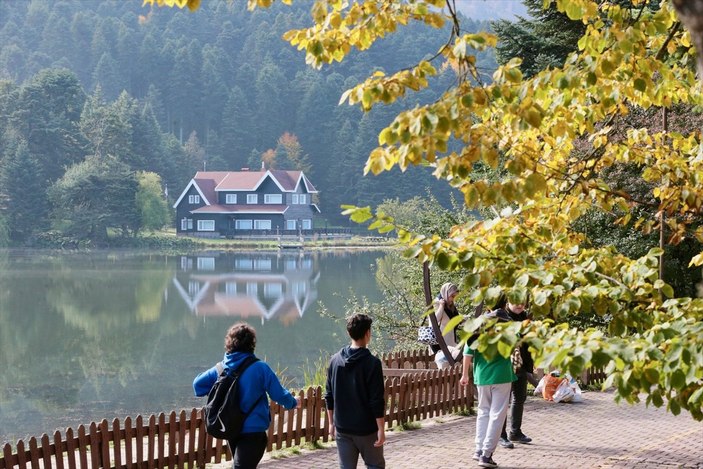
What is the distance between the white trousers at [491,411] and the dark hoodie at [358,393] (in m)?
2.17

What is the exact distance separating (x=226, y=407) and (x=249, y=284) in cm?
5264

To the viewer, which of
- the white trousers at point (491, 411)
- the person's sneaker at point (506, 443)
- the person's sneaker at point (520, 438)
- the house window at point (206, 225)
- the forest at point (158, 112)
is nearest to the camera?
the white trousers at point (491, 411)

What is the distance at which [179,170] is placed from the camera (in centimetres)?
11506

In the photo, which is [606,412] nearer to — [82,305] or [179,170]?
[82,305]

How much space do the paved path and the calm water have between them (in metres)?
11.3

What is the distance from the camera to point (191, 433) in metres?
9.19

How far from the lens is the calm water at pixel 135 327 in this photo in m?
24.8

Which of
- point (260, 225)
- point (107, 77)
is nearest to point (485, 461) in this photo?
point (260, 225)

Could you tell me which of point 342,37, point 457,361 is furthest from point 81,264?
point 342,37

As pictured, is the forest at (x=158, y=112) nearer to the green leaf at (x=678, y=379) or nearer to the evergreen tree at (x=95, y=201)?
the evergreen tree at (x=95, y=201)

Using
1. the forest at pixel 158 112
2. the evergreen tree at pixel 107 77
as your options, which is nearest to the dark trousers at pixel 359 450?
the forest at pixel 158 112

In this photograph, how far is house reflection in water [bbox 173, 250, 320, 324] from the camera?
4578 centimetres

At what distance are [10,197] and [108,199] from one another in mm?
8908

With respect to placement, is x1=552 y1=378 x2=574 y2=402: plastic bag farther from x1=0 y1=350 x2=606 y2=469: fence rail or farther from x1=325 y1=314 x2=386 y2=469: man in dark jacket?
x1=325 y1=314 x2=386 y2=469: man in dark jacket
